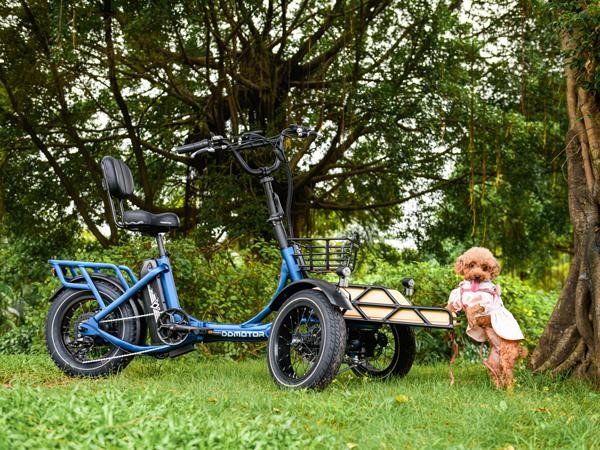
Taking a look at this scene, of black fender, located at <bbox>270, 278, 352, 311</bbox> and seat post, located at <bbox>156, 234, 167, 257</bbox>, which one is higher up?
seat post, located at <bbox>156, 234, 167, 257</bbox>

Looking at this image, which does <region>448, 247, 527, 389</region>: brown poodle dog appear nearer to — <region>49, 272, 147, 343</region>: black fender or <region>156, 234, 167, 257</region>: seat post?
<region>156, 234, 167, 257</region>: seat post

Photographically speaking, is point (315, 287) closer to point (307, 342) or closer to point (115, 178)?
point (307, 342)

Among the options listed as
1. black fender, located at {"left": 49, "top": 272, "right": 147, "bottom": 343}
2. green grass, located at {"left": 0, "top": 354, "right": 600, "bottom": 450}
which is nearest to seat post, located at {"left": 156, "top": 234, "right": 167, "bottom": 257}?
black fender, located at {"left": 49, "top": 272, "right": 147, "bottom": 343}

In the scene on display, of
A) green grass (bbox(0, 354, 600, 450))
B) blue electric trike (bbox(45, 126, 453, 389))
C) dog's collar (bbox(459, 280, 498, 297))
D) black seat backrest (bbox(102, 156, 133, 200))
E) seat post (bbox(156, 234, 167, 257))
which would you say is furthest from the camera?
black seat backrest (bbox(102, 156, 133, 200))

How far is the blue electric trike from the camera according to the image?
5.25 meters

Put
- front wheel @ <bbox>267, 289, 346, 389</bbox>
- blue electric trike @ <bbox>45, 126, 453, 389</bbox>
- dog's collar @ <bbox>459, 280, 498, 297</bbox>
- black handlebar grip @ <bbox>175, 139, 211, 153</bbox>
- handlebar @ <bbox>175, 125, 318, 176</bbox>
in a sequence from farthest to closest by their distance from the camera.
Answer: black handlebar grip @ <bbox>175, 139, 211, 153</bbox> < handlebar @ <bbox>175, 125, 318, 176</bbox> < dog's collar @ <bbox>459, 280, 498, 297</bbox> < blue electric trike @ <bbox>45, 126, 453, 389</bbox> < front wheel @ <bbox>267, 289, 346, 389</bbox>

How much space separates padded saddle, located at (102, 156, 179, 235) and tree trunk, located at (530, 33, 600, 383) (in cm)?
304

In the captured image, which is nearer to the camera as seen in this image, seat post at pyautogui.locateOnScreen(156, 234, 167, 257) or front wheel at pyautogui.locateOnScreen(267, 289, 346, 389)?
front wheel at pyautogui.locateOnScreen(267, 289, 346, 389)

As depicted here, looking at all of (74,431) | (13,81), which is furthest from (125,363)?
(13,81)

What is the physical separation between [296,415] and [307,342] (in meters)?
0.99

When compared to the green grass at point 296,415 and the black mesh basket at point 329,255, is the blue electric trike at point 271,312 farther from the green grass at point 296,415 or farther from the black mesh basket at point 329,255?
the green grass at point 296,415

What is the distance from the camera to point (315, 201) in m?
13.0

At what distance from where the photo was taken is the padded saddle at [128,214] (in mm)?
6016

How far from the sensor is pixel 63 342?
6.14m
